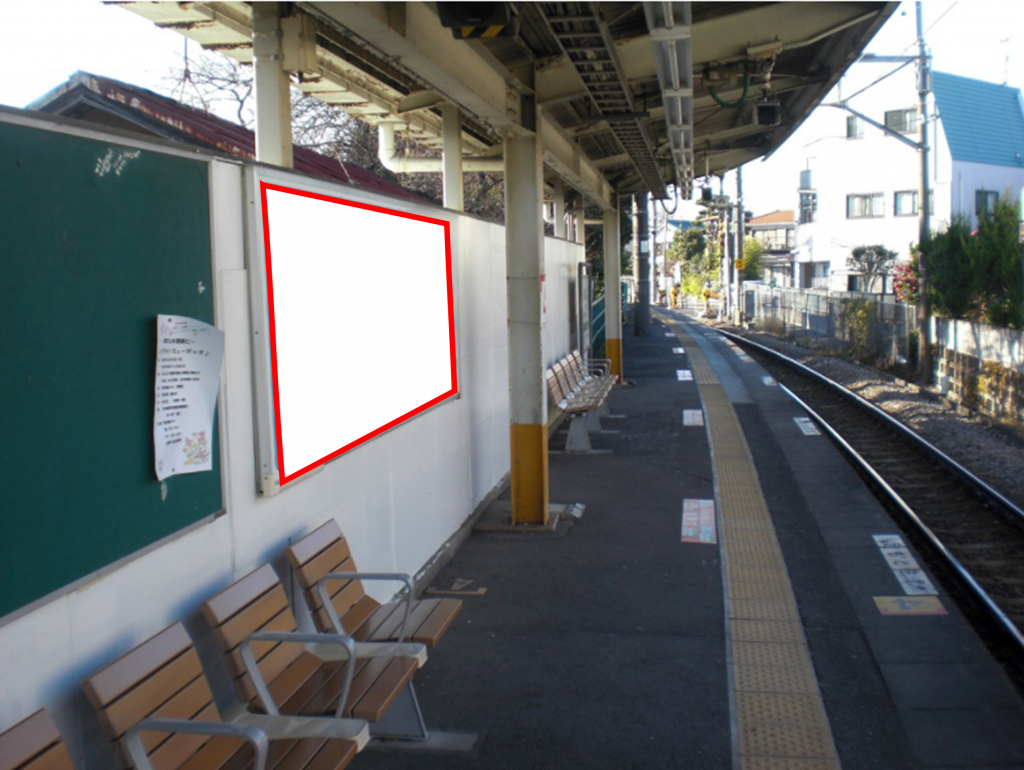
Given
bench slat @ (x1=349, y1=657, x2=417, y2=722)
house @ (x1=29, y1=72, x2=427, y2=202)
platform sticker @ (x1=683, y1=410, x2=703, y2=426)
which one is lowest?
platform sticker @ (x1=683, y1=410, x2=703, y2=426)

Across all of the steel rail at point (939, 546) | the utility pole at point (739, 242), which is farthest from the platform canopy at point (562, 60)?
the utility pole at point (739, 242)

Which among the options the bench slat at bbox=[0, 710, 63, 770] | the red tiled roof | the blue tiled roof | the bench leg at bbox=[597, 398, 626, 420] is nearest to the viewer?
the bench slat at bbox=[0, 710, 63, 770]

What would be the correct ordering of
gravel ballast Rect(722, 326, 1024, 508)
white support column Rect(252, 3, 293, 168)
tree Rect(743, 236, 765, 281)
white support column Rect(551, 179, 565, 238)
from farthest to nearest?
tree Rect(743, 236, 765, 281) < white support column Rect(551, 179, 565, 238) < gravel ballast Rect(722, 326, 1024, 508) < white support column Rect(252, 3, 293, 168)

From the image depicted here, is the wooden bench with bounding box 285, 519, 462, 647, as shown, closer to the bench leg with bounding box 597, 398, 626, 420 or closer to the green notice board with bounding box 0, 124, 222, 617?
the green notice board with bounding box 0, 124, 222, 617

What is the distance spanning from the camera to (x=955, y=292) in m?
16.5

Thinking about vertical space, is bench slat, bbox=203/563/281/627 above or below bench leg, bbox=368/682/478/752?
above

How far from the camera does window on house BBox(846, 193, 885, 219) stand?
38625 millimetres

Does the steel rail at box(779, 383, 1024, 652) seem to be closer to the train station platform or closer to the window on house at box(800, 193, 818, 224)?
the train station platform

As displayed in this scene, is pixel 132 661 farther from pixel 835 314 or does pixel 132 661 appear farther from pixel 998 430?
pixel 835 314

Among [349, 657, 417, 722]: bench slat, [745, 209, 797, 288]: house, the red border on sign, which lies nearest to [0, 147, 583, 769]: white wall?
the red border on sign

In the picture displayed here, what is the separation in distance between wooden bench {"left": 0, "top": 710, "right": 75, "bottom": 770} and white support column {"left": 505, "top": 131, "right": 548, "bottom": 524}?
5162mm

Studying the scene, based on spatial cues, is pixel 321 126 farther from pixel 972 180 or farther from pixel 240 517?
pixel 972 180

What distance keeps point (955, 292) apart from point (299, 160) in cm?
1390

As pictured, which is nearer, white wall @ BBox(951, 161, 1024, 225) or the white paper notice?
the white paper notice
